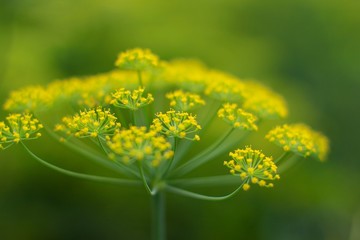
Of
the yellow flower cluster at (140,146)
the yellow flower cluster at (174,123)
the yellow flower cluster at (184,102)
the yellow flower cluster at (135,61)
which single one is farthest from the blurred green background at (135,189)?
the yellow flower cluster at (140,146)

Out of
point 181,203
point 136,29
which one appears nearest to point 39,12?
point 136,29

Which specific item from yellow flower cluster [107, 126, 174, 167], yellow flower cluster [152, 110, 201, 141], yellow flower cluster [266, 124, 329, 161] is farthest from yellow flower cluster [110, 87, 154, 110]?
yellow flower cluster [266, 124, 329, 161]

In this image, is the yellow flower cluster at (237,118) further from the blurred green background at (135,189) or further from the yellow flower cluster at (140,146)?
the blurred green background at (135,189)

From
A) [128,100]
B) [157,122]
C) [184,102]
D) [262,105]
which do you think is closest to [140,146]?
[157,122]

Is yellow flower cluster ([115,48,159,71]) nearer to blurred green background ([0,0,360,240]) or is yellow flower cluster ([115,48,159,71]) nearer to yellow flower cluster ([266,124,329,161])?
yellow flower cluster ([266,124,329,161])

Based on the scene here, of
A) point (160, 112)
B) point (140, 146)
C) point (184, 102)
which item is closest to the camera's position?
point (140, 146)

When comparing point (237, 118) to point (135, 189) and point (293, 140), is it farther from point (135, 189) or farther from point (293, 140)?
point (135, 189)
